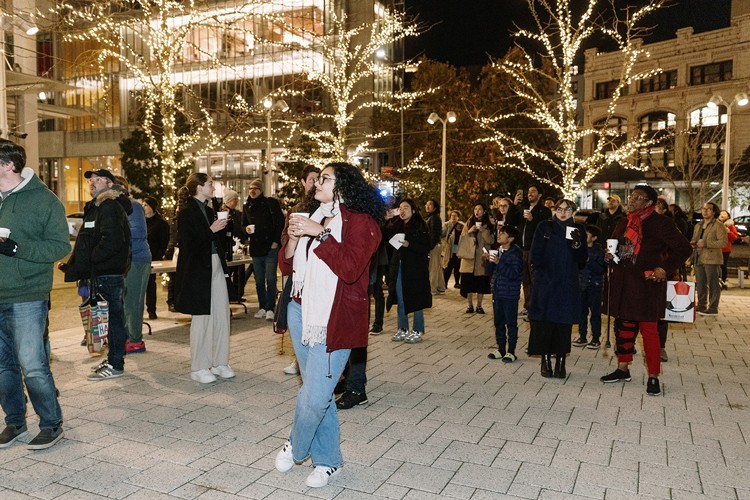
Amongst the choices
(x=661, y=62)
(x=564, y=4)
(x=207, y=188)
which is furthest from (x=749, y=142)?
(x=207, y=188)

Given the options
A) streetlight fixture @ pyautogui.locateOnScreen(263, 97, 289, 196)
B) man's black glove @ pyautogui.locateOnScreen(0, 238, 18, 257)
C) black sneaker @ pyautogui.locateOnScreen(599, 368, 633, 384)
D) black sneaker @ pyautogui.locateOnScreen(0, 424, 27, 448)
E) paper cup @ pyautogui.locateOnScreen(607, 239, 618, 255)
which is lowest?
black sneaker @ pyautogui.locateOnScreen(599, 368, 633, 384)

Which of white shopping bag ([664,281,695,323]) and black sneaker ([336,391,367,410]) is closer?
black sneaker ([336,391,367,410])

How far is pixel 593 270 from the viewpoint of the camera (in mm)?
8125

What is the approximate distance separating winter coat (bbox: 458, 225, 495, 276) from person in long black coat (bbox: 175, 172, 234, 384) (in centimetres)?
502

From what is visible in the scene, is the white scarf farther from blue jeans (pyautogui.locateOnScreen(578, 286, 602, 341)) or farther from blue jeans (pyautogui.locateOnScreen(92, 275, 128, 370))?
blue jeans (pyautogui.locateOnScreen(578, 286, 602, 341))

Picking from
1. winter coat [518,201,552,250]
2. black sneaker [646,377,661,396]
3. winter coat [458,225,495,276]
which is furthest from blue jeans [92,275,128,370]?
winter coat [518,201,552,250]

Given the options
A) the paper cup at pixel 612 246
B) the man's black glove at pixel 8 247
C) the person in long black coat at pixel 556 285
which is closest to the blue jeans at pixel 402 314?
the person in long black coat at pixel 556 285

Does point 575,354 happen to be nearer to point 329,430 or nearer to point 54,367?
point 329,430

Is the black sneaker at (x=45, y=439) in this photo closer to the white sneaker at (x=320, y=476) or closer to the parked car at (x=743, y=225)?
the white sneaker at (x=320, y=476)

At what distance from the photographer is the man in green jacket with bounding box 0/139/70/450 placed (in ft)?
13.7

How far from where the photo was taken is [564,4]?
1753cm

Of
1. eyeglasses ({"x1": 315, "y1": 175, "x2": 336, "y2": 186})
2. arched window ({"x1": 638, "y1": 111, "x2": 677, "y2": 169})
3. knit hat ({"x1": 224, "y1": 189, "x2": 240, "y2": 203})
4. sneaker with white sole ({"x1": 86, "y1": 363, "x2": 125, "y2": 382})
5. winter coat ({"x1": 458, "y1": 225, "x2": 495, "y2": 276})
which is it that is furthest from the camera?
arched window ({"x1": 638, "y1": 111, "x2": 677, "y2": 169})

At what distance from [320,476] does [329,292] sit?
3.76ft

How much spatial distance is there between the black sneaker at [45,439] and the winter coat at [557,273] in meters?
4.40
